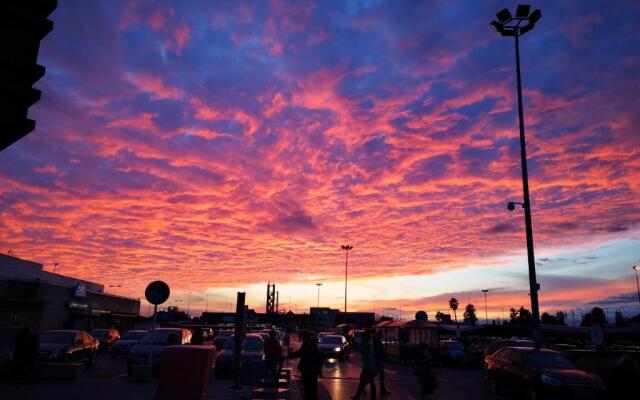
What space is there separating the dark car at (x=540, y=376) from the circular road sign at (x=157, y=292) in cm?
1148

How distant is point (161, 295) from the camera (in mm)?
15992

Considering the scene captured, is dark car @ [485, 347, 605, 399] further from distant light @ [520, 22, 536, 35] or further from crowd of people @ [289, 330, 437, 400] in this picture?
distant light @ [520, 22, 536, 35]

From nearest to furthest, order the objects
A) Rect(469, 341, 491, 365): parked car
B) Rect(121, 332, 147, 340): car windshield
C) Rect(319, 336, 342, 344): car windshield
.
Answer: Rect(121, 332, 147, 340): car windshield → Rect(469, 341, 491, 365): parked car → Rect(319, 336, 342, 344): car windshield

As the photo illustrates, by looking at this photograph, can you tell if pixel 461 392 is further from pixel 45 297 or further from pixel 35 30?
pixel 45 297

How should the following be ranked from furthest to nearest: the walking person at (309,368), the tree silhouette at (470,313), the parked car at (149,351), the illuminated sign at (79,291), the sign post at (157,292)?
the tree silhouette at (470,313) → the illuminated sign at (79,291) → the parked car at (149,351) → the sign post at (157,292) → the walking person at (309,368)

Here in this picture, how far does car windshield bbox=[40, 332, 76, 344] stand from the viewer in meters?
19.5

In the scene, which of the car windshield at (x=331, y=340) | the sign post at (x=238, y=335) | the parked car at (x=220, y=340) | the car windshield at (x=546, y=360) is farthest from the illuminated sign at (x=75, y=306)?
the car windshield at (x=546, y=360)

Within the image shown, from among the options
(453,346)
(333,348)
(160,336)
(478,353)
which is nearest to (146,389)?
(160,336)

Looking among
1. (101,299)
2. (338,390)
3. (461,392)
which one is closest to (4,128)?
(338,390)

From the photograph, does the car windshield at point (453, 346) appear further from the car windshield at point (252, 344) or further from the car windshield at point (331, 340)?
the car windshield at point (252, 344)

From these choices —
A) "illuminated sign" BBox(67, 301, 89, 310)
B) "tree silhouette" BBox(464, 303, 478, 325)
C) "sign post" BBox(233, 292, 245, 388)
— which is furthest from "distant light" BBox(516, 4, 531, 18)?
"tree silhouette" BBox(464, 303, 478, 325)

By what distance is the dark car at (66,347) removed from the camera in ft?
60.6

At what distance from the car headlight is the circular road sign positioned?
38.2 feet

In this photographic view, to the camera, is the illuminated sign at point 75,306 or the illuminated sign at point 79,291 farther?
the illuminated sign at point 79,291
